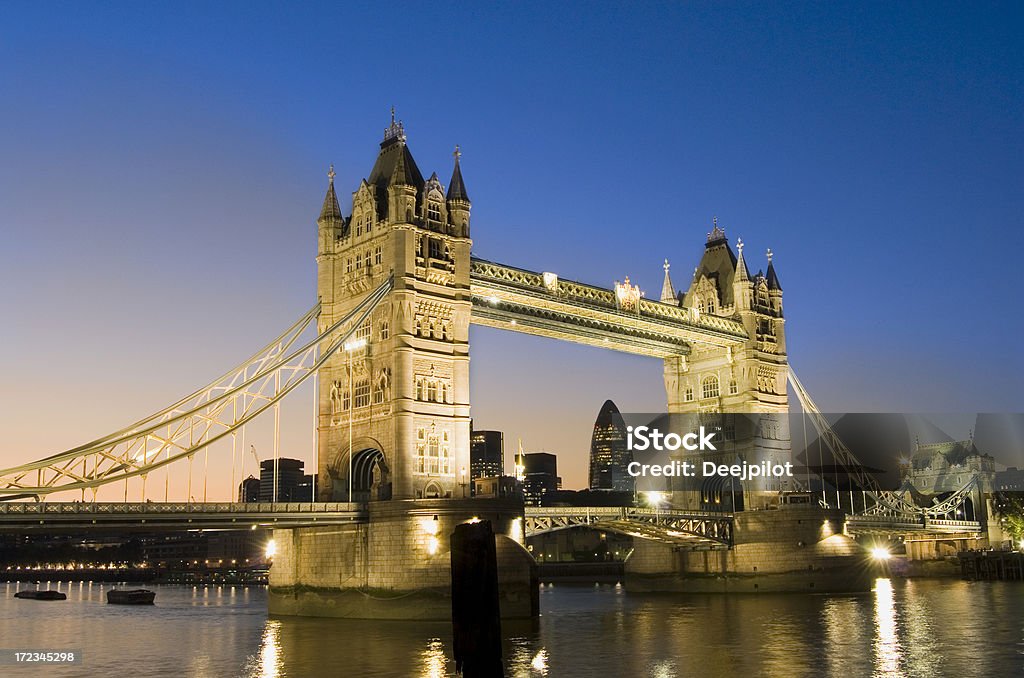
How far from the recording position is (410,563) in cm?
5128

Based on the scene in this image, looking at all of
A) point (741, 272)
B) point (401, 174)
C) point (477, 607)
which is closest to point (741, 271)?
point (741, 272)

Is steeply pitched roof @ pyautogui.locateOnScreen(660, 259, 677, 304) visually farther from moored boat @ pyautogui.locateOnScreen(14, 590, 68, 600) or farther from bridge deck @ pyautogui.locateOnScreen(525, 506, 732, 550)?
moored boat @ pyautogui.locateOnScreen(14, 590, 68, 600)

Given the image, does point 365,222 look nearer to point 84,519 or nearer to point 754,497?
point 84,519

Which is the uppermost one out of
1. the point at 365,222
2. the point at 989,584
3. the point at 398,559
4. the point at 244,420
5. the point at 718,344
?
the point at 365,222

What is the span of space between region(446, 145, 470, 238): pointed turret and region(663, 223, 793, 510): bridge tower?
2374cm

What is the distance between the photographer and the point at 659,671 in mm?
35500

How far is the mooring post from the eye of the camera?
16531 millimetres

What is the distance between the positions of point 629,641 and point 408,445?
16027 millimetres

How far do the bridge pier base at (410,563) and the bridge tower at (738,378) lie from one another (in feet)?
101

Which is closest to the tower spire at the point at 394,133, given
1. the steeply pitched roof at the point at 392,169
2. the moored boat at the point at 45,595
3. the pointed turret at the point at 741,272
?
the steeply pitched roof at the point at 392,169

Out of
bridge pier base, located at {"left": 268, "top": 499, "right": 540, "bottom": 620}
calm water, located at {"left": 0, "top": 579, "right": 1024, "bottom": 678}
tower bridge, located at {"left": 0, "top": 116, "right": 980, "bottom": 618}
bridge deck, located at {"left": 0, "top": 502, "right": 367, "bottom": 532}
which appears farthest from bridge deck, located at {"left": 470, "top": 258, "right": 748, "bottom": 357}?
calm water, located at {"left": 0, "top": 579, "right": 1024, "bottom": 678}

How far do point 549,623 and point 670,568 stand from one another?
2661 centimetres

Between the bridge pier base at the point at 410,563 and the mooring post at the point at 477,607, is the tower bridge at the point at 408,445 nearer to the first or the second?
the bridge pier base at the point at 410,563

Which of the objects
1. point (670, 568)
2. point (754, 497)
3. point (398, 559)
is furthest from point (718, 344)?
point (398, 559)
